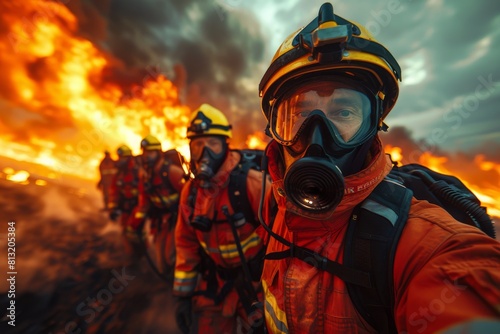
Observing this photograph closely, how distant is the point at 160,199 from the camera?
240 inches

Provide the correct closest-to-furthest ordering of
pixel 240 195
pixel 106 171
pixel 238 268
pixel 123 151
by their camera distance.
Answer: pixel 240 195
pixel 238 268
pixel 123 151
pixel 106 171

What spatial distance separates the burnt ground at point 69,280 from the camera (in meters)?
4.76

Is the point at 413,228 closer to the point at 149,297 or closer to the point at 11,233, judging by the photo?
the point at 149,297

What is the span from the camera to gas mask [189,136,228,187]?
3094 mm

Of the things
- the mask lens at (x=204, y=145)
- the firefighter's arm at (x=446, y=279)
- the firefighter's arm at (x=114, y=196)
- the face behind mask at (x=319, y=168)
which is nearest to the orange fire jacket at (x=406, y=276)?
the firefighter's arm at (x=446, y=279)

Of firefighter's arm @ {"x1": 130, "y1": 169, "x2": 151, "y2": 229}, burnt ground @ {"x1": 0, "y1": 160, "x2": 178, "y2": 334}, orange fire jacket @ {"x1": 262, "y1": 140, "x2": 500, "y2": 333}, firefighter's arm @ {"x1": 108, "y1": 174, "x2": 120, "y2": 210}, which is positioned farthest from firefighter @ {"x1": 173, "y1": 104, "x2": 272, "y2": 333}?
firefighter's arm @ {"x1": 108, "y1": 174, "x2": 120, "y2": 210}


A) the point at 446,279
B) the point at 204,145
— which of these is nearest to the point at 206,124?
the point at 204,145

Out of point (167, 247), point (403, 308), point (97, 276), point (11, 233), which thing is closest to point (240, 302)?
point (403, 308)

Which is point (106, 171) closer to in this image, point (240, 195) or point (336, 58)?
point (240, 195)

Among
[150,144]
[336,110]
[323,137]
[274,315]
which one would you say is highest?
[150,144]

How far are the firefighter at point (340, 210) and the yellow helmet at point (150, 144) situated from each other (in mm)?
6166

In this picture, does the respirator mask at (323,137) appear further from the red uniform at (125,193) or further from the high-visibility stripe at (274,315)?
the red uniform at (125,193)

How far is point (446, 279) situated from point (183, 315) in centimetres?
342

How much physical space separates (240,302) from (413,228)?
3.16 meters
